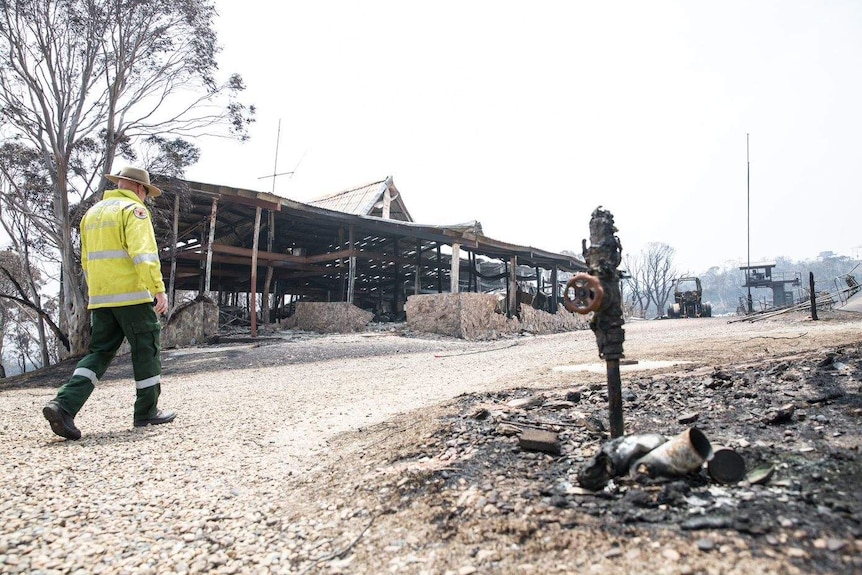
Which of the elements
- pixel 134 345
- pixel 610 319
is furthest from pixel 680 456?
pixel 134 345

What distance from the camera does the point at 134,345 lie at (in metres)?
3.35

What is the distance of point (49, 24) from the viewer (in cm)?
1009

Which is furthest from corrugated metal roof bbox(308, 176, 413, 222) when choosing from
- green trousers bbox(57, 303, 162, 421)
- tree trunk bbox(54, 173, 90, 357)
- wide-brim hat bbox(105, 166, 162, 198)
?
green trousers bbox(57, 303, 162, 421)

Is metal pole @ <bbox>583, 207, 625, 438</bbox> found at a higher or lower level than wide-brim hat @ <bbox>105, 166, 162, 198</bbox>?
lower

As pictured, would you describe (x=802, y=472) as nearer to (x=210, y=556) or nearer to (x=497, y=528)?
(x=497, y=528)

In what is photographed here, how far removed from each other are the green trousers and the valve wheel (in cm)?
297

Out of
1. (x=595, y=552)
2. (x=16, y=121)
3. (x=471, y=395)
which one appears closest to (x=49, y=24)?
(x=16, y=121)

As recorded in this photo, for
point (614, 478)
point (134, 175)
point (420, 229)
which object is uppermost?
point (420, 229)

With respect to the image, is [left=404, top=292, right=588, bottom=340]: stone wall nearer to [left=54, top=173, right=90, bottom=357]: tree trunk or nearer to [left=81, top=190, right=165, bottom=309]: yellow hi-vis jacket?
[left=54, top=173, right=90, bottom=357]: tree trunk

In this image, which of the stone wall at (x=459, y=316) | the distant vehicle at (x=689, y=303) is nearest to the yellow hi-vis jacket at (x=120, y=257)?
the stone wall at (x=459, y=316)

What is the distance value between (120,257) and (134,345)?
2.13 ft

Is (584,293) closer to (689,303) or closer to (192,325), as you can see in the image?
(192,325)

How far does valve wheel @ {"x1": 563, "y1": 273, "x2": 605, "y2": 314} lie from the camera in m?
1.96

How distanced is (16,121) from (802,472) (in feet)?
46.9
